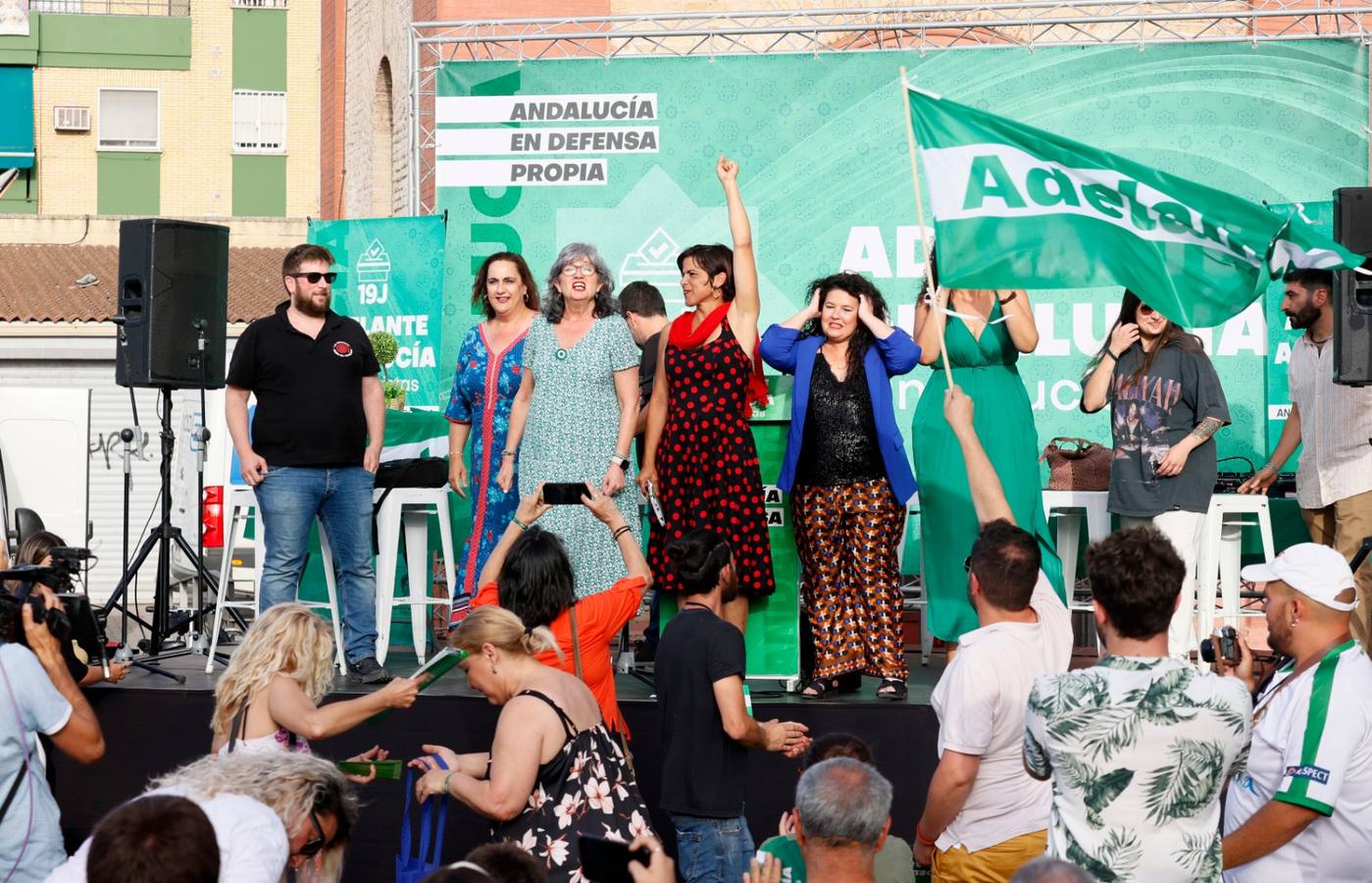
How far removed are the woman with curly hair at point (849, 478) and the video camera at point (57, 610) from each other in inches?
114

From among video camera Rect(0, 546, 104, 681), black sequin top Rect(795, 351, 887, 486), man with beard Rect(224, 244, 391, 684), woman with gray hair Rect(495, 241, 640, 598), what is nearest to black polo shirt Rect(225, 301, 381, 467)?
man with beard Rect(224, 244, 391, 684)

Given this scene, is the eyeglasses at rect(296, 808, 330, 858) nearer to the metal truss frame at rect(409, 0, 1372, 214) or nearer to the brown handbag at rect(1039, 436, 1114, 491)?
the brown handbag at rect(1039, 436, 1114, 491)

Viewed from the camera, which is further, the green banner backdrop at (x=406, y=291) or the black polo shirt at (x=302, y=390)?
the green banner backdrop at (x=406, y=291)

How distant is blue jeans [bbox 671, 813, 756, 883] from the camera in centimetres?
534

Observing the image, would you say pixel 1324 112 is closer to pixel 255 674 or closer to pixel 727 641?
pixel 727 641

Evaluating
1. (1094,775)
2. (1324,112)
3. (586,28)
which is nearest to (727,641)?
(1094,775)

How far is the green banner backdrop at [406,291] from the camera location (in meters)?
11.3

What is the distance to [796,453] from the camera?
22.8 feet

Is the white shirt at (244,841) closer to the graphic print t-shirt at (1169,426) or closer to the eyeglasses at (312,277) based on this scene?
the eyeglasses at (312,277)

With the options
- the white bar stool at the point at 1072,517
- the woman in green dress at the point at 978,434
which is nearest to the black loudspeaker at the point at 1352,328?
the woman in green dress at the point at 978,434

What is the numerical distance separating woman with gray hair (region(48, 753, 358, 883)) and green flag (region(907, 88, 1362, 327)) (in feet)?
9.20

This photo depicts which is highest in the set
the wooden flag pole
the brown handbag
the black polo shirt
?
the wooden flag pole

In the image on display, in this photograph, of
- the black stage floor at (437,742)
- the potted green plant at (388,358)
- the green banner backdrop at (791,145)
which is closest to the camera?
the black stage floor at (437,742)

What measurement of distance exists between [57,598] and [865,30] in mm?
6606
